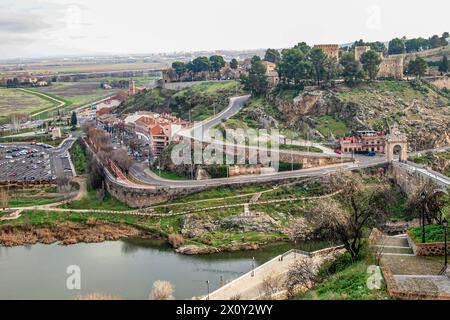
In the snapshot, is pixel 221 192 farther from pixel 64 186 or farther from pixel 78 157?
pixel 78 157

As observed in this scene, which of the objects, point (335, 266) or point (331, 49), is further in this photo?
point (331, 49)

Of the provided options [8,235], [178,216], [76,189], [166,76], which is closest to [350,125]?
[178,216]

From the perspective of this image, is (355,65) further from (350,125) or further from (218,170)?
(218,170)

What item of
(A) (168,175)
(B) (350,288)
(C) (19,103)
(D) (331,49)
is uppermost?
(D) (331,49)

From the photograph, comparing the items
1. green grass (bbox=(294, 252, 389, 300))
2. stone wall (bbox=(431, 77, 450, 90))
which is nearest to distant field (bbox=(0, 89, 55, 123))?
stone wall (bbox=(431, 77, 450, 90))

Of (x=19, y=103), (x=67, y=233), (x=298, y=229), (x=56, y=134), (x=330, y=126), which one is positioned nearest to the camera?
(x=298, y=229)

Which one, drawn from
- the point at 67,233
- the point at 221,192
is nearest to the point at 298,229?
the point at 221,192
